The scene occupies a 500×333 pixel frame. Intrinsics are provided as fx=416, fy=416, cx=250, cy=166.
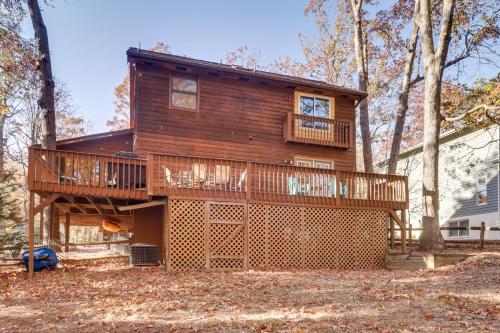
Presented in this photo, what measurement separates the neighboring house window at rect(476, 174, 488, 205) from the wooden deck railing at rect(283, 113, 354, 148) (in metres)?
8.41

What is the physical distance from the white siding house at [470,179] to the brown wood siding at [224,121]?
7.88 m

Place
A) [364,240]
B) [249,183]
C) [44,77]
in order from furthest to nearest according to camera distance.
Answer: [44,77] → [364,240] → [249,183]

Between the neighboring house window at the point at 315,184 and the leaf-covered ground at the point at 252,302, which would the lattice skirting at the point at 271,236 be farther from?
the leaf-covered ground at the point at 252,302

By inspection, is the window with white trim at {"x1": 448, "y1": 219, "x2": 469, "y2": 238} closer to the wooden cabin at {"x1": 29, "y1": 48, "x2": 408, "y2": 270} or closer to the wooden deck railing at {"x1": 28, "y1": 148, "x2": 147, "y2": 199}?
the wooden cabin at {"x1": 29, "y1": 48, "x2": 408, "y2": 270}

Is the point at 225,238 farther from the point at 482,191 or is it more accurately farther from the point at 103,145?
the point at 482,191

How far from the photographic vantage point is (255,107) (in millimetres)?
16453

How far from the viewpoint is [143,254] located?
12.7m

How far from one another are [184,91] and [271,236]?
651cm

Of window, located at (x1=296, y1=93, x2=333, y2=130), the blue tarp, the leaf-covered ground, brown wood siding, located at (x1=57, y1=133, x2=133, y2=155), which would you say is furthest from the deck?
window, located at (x1=296, y1=93, x2=333, y2=130)

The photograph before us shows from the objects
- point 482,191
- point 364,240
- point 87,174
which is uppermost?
point 87,174

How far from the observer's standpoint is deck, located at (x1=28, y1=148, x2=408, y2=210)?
34.8 feet

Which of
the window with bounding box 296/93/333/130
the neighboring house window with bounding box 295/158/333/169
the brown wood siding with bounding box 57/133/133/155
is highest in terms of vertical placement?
the window with bounding box 296/93/333/130

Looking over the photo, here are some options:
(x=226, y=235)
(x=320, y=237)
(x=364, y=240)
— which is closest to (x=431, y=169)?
(x=364, y=240)

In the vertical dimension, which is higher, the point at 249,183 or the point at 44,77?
the point at 44,77
